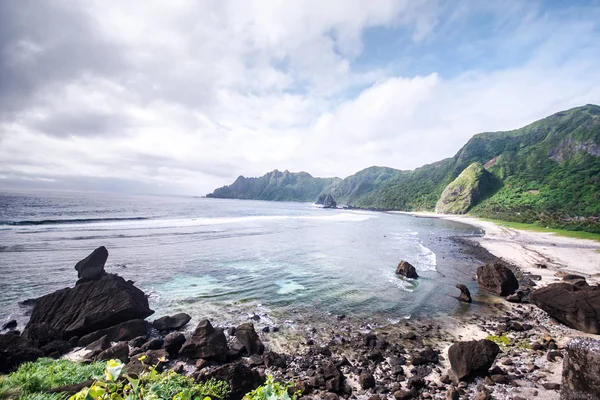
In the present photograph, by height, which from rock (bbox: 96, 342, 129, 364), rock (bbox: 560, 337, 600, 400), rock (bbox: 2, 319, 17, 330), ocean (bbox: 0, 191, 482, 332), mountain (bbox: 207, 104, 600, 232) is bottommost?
ocean (bbox: 0, 191, 482, 332)

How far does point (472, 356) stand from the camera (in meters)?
9.92

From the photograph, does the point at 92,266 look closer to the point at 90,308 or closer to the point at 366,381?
the point at 90,308

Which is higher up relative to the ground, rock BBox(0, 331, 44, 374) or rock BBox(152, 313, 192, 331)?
rock BBox(0, 331, 44, 374)

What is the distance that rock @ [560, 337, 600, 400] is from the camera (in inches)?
234

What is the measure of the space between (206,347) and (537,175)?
5565 inches

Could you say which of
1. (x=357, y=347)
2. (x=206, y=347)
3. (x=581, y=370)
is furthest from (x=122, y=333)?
(x=581, y=370)

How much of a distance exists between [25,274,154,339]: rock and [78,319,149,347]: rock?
2.66 ft

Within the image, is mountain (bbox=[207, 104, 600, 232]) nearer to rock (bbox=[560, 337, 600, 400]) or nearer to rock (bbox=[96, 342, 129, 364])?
rock (bbox=[560, 337, 600, 400])

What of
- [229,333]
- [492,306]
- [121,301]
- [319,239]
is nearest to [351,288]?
[492,306]

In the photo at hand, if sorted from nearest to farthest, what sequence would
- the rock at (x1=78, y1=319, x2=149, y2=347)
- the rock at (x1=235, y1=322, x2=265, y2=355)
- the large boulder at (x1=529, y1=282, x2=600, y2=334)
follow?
1. the rock at (x1=235, y1=322, x2=265, y2=355)
2. the rock at (x1=78, y1=319, x2=149, y2=347)
3. the large boulder at (x1=529, y1=282, x2=600, y2=334)

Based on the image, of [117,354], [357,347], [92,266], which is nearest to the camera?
[117,354]

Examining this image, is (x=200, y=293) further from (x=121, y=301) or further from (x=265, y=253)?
(x=265, y=253)

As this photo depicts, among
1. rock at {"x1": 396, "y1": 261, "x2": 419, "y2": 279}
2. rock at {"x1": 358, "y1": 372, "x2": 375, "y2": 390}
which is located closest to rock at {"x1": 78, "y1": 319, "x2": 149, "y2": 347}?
rock at {"x1": 358, "y1": 372, "x2": 375, "y2": 390}

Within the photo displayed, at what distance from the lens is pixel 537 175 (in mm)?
107062
